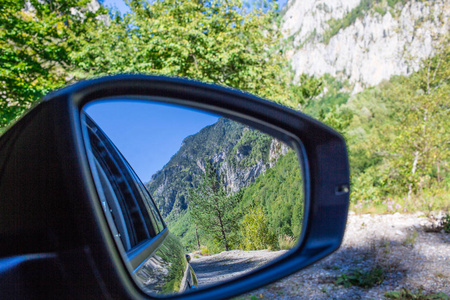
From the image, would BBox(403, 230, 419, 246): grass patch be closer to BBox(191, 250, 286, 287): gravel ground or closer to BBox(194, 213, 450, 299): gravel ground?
BBox(194, 213, 450, 299): gravel ground

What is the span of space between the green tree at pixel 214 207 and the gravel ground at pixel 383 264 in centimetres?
185

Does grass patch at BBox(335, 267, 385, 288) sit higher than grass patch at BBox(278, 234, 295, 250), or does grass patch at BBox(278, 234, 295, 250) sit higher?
grass patch at BBox(278, 234, 295, 250)

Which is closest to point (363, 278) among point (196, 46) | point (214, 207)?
point (214, 207)

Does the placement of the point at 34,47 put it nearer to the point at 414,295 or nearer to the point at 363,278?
the point at 363,278

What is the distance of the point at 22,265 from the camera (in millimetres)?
625

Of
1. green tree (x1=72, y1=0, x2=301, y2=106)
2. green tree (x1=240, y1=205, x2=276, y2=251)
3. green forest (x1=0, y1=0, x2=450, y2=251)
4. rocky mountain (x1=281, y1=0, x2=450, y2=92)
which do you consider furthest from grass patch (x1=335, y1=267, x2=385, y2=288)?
rocky mountain (x1=281, y1=0, x2=450, y2=92)

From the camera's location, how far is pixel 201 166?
821 mm

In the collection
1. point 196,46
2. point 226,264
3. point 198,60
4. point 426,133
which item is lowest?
point 226,264

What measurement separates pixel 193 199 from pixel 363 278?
3435mm

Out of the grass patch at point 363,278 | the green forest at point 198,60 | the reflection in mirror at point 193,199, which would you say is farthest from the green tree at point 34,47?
the reflection in mirror at point 193,199

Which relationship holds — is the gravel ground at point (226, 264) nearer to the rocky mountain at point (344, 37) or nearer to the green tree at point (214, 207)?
the green tree at point (214, 207)

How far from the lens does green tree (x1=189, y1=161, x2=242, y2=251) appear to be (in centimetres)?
81

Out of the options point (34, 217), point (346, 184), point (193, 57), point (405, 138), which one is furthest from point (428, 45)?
point (34, 217)

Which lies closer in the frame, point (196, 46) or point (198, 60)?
point (196, 46)
